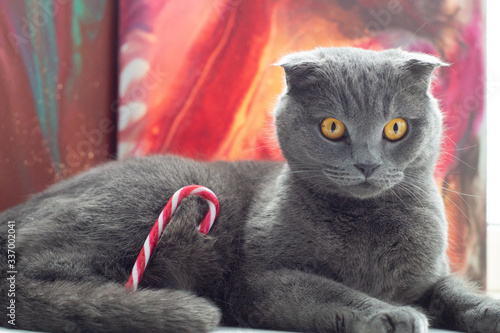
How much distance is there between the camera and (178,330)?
3.59ft

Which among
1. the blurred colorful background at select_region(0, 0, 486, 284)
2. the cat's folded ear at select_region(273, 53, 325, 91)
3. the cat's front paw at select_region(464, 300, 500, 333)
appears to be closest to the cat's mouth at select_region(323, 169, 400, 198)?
the cat's folded ear at select_region(273, 53, 325, 91)

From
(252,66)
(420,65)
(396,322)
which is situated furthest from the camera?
(252,66)

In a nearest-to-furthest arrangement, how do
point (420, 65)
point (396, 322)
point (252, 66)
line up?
point (396, 322)
point (420, 65)
point (252, 66)

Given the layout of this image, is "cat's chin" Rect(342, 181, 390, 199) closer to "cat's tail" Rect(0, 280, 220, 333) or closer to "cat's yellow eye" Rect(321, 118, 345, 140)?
"cat's yellow eye" Rect(321, 118, 345, 140)

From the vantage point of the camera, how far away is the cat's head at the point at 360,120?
4.08 ft

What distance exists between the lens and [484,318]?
1195 millimetres

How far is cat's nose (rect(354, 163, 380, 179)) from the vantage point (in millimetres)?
1210

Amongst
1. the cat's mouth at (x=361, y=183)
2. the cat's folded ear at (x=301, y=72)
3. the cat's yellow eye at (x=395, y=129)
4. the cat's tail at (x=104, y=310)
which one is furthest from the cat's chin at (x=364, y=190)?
the cat's tail at (x=104, y=310)

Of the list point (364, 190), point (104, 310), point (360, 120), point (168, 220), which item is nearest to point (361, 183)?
point (364, 190)

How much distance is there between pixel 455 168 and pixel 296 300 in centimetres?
110

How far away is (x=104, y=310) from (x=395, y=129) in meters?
0.79

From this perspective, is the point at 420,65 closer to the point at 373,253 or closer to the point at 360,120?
the point at 360,120

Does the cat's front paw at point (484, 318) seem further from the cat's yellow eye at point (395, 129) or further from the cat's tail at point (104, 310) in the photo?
the cat's tail at point (104, 310)

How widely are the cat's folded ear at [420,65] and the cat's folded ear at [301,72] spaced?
214 mm
